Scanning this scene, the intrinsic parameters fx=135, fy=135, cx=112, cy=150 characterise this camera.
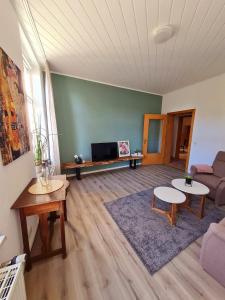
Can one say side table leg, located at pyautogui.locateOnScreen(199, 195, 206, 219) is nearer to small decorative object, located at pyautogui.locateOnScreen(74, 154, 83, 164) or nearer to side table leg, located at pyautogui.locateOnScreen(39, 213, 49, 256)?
side table leg, located at pyautogui.locateOnScreen(39, 213, 49, 256)

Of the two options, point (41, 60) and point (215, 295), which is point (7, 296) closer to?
point (215, 295)

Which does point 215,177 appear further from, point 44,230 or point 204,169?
point 44,230

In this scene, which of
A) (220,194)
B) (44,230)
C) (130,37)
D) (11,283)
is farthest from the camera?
(220,194)

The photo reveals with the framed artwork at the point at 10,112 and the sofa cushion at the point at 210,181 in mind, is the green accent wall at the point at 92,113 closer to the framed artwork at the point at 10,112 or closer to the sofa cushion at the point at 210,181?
the framed artwork at the point at 10,112

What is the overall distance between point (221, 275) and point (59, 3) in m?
3.19

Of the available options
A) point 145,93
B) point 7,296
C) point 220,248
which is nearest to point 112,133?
point 145,93

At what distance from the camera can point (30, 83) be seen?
2625 millimetres

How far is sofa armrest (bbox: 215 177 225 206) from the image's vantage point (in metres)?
2.42

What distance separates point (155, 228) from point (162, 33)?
2.75m

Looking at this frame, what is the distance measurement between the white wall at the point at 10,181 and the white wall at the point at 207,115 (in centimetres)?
424

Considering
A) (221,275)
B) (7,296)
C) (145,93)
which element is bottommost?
(221,275)

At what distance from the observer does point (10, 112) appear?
1220 mm

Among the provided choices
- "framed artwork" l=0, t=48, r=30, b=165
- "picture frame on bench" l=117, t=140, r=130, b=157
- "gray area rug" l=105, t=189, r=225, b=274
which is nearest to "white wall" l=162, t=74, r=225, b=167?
"gray area rug" l=105, t=189, r=225, b=274

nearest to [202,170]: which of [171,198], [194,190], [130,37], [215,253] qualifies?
[194,190]
